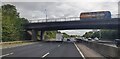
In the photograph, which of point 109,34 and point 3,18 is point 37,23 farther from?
point 109,34

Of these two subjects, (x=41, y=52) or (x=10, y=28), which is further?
(x=10, y=28)

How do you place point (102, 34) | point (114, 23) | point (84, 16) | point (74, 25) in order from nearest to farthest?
point (114, 23) → point (74, 25) → point (84, 16) → point (102, 34)

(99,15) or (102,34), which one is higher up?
(99,15)

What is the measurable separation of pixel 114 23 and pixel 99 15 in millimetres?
10557

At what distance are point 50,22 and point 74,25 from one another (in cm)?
761

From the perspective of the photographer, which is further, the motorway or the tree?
the tree

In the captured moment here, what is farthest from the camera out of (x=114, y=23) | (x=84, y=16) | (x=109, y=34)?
(x=109, y=34)

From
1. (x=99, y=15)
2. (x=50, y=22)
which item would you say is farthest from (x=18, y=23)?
(x=99, y=15)

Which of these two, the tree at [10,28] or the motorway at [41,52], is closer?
the motorway at [41,52]

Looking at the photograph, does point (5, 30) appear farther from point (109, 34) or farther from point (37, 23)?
point (109, 34)

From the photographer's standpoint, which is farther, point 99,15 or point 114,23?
point 99,15

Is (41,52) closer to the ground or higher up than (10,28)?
closer to the ground

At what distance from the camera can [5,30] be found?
72.5 metres

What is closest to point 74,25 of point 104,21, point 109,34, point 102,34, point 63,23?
point 63,23
